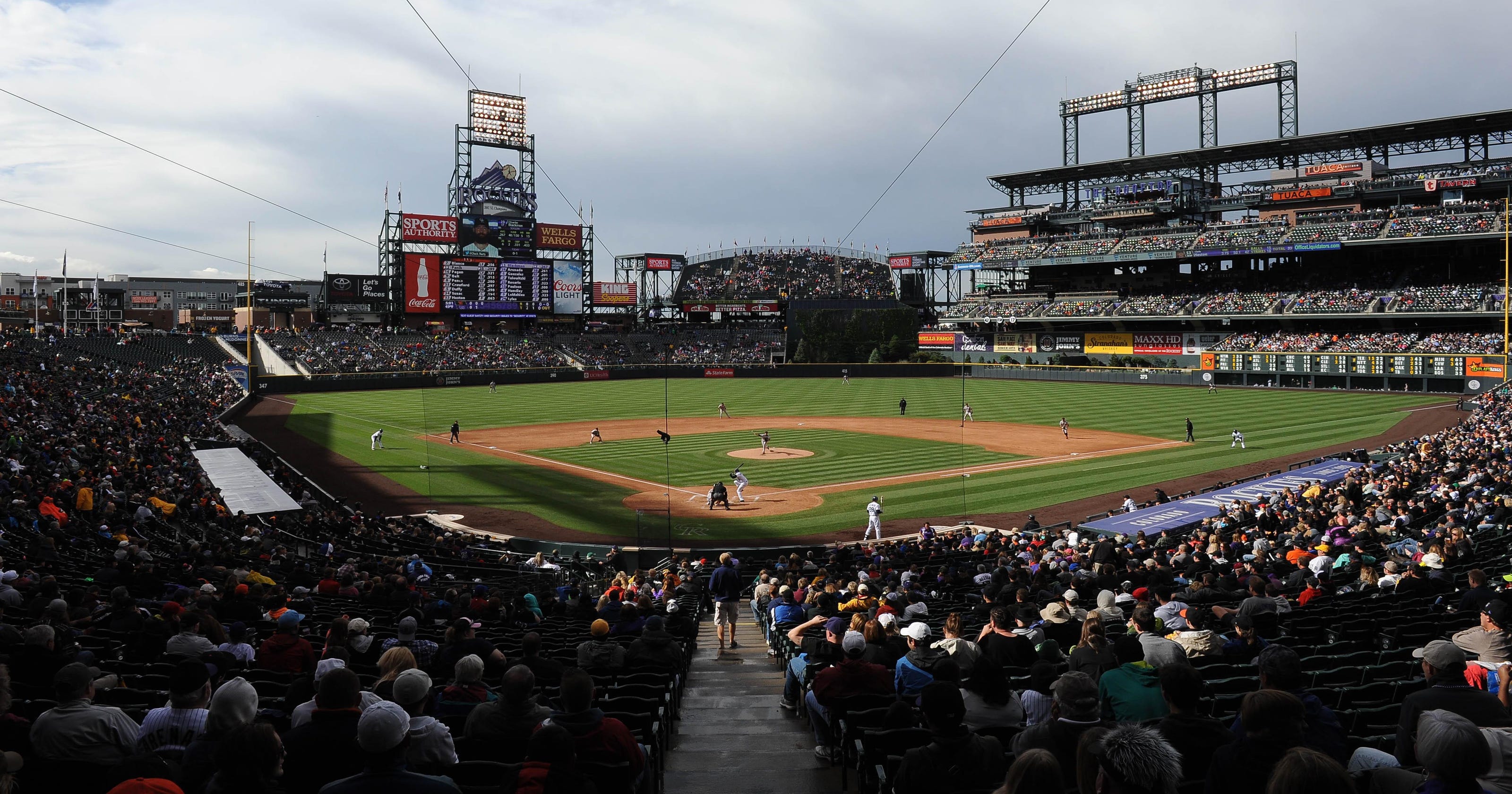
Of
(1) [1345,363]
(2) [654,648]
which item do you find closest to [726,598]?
(2) [654,648]

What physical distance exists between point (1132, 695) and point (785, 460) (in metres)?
31.2

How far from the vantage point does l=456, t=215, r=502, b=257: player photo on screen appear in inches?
3593

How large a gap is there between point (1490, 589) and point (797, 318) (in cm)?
10239

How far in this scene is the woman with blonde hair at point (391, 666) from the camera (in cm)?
576

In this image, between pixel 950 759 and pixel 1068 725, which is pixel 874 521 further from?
pixel 950 759

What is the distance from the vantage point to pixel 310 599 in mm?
11500

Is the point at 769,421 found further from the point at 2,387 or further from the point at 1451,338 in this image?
the point at 1451,338

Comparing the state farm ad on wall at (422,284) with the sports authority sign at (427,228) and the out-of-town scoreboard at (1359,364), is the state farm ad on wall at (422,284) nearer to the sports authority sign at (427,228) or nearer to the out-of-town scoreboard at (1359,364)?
the sports authority sign at (427,228)

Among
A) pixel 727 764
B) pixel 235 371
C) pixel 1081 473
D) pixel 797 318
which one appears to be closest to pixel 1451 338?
pixel 1081 473

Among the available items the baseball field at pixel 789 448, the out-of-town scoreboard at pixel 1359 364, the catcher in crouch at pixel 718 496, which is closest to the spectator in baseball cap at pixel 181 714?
the baseball field at pixel 789 448

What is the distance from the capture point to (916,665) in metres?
6.83

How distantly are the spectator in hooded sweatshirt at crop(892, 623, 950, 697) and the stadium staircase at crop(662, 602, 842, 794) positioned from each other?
848 mm

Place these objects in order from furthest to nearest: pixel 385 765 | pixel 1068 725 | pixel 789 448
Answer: pixel 789 448 → pixel 1068 725 → pixel 385 765

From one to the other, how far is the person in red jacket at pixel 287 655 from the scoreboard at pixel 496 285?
86.1m
